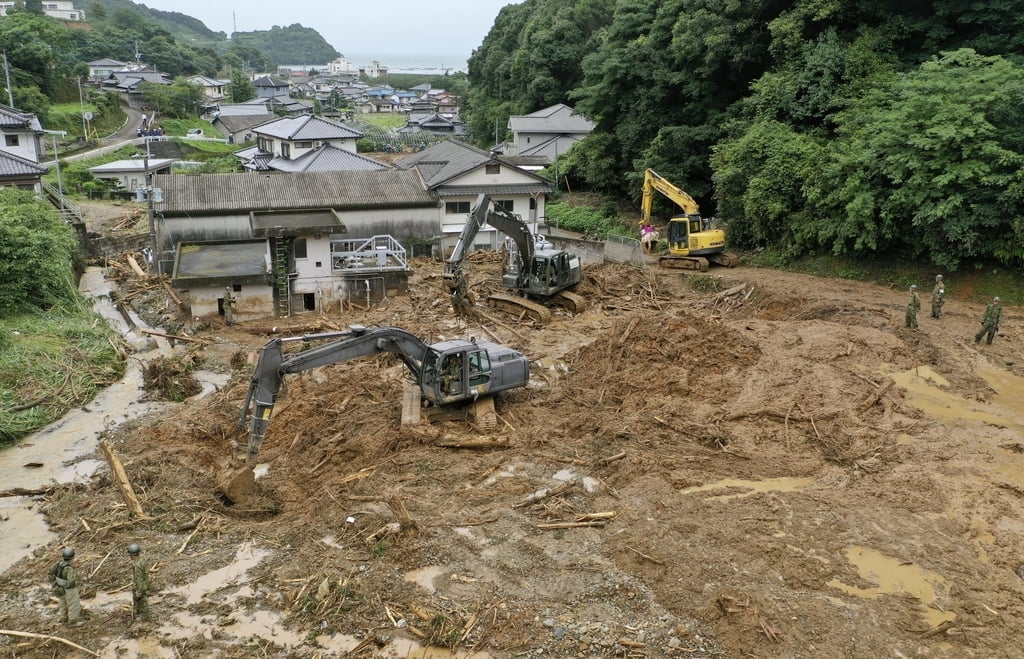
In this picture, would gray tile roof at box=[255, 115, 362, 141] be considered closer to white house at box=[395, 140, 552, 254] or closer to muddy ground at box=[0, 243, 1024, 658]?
white house at box=[395, 140, 552, 254]

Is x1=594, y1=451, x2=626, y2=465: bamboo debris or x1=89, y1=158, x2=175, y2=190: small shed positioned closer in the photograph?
x1=594, y1=451, x2=626, y2=465: bamboo debris

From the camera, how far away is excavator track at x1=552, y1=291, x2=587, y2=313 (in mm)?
23750

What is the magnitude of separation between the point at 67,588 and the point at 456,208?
26.1m

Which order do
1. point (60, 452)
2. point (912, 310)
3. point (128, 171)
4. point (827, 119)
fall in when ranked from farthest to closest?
1. point (128, 171)
2. point (827, 119)
3. point (912, 310)
4. point (60, 452)

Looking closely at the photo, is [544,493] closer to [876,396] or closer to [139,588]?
[139,588]

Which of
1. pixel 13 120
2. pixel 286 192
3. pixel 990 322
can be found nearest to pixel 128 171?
pixel 13 120

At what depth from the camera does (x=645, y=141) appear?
37.5 meters

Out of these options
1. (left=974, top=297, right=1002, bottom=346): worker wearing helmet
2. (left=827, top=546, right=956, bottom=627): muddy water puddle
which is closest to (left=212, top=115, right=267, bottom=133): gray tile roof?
(left=974, top=297, right=1002, bottom=346): worker wearing helmet

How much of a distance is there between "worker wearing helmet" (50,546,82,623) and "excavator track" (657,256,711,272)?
22.2 m

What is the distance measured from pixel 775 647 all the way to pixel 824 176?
19767 mm

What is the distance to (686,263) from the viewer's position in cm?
2738

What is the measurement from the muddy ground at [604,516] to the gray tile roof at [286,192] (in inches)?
469

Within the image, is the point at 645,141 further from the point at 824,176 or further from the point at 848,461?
the point at 848,461

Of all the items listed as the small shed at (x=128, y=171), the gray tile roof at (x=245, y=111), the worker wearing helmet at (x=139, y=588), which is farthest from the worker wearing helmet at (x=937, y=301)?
the gray tile roof at (x=245, y=111)
